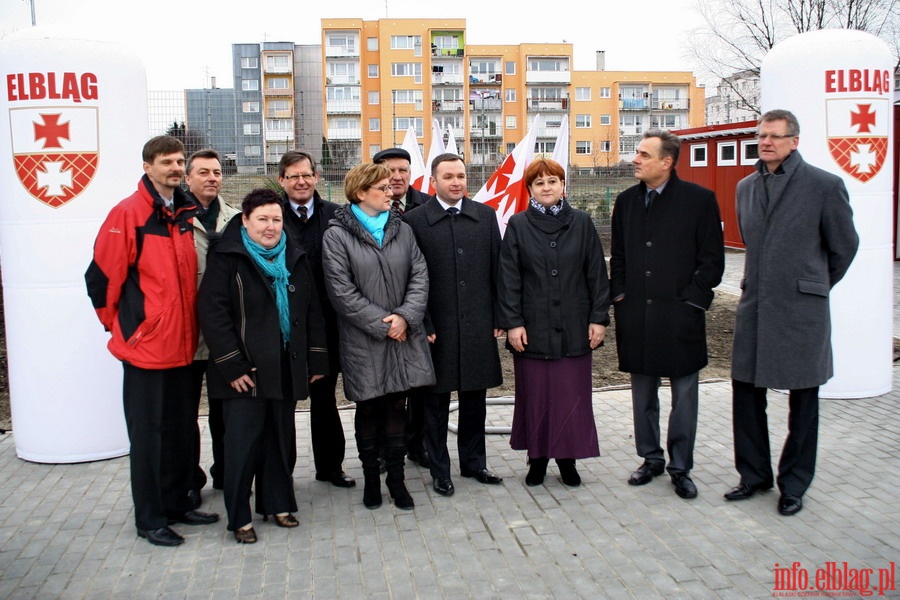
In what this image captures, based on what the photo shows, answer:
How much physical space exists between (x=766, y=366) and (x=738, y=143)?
17.6 metres

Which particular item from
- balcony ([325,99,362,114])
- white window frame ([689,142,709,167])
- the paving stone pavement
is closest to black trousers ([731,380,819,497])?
the paving stone pavement

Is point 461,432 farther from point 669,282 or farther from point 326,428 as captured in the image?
point 669,282

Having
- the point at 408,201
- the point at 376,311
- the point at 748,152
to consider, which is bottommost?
the point at 376,311

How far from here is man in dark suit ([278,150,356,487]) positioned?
514cm

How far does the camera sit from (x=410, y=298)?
16.0ft

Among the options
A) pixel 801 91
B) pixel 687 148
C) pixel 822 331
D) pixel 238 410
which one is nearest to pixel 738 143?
pixel 687 148

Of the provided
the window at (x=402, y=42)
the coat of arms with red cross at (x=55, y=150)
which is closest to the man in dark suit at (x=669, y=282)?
the coat of arms with red cross at (x=55, y=150)

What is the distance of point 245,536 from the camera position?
4523mm

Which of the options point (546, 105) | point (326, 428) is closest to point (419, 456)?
point (326, 428)

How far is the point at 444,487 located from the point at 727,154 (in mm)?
18432

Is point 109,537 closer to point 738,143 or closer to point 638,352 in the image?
point 638,352

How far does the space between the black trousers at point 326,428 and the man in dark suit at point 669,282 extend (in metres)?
1.86

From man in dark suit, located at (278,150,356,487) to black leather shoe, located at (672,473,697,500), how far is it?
2.03 metres

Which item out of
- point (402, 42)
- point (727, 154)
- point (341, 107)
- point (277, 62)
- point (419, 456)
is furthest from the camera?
point (277, 62)
